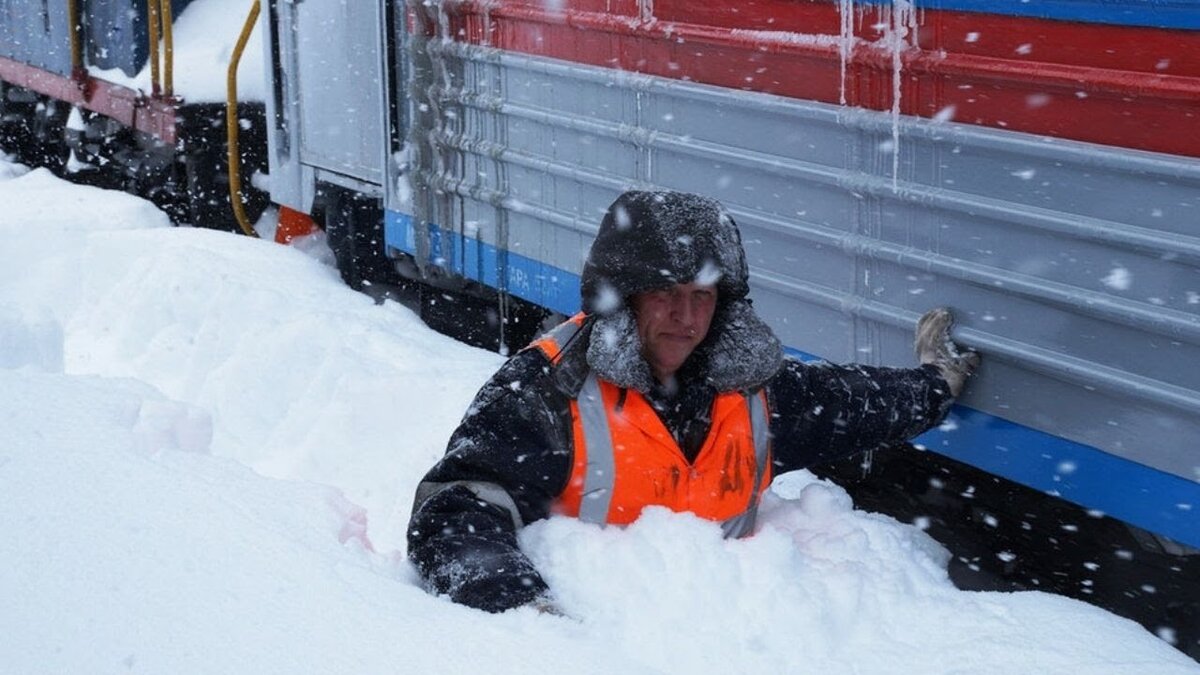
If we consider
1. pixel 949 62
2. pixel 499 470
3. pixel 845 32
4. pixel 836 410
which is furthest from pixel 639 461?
pixel 845 32

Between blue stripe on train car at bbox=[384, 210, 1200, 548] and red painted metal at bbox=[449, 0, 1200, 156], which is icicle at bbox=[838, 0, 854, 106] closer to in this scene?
red painted metal at bbox=[449, 0, 1200, 156]

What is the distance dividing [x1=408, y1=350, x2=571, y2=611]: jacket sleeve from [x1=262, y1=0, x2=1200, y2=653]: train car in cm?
112

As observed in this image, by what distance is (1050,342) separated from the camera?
10.2 ft

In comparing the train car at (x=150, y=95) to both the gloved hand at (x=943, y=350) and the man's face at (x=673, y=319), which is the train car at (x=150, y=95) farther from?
the man's face at (x=673, y=319)

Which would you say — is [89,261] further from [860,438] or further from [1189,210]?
[1189,210]

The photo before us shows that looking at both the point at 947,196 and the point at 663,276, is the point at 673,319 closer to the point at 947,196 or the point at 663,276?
the point at 663,276

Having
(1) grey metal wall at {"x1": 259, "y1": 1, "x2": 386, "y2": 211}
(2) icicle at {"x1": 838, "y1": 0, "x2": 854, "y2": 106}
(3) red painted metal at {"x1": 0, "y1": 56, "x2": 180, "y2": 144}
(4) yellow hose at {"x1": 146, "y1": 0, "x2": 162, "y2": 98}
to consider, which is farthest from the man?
(3) red painted metal at {"x1": 0, "y1": 56, "x2": 180, "y2": 144}

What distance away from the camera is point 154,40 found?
774 centimetres

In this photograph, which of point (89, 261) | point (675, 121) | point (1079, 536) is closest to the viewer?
point (1079, 536)

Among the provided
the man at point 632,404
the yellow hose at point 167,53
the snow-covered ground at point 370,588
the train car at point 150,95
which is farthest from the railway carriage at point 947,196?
the train car at point 150,95

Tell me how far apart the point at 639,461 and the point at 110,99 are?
6.84 metres

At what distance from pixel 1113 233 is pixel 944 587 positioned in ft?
2.53

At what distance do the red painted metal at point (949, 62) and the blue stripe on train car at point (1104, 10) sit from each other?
16mm

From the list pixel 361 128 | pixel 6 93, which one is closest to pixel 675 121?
pixel 361 128
